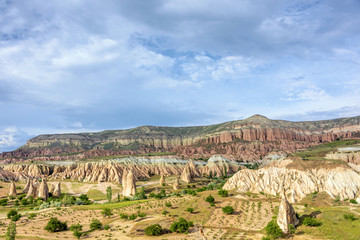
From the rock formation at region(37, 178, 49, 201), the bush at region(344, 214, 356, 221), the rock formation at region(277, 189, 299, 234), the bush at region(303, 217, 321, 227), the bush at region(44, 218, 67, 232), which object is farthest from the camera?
the rock formation at region(37, 178, 49, 201)

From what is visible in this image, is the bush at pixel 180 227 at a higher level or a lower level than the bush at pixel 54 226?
lower

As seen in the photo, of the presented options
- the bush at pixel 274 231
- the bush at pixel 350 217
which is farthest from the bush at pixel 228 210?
→ the bush at pixel 350 217

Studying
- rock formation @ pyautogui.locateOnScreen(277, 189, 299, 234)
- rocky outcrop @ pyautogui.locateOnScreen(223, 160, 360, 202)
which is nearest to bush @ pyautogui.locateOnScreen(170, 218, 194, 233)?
rock formation @ pyautogui.locateOnScreen(277, 189, 299, 234)

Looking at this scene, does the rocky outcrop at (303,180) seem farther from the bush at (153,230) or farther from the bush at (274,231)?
the bush at (153,230)

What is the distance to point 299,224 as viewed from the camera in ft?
113

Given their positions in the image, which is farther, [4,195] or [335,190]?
[4,195]

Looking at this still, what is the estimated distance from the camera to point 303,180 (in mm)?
56469

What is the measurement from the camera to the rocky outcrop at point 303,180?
5043 cm

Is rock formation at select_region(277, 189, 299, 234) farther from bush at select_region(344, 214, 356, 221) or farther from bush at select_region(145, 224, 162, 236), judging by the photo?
bush at select_region(145, 224, 162, 236)

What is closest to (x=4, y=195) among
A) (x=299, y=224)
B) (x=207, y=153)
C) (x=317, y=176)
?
(x=299, y=224)

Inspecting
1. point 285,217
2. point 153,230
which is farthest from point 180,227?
point 285,217

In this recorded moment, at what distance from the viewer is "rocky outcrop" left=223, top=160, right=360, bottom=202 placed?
50.4 meters

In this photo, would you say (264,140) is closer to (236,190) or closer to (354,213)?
(236,190)

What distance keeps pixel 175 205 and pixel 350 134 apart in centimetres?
17192
